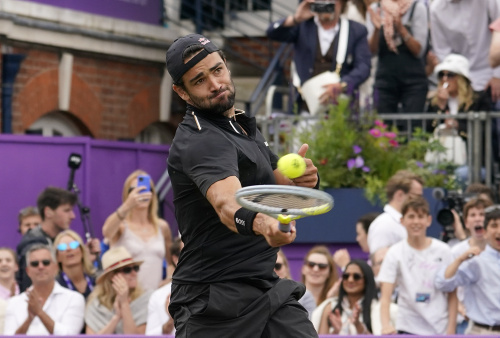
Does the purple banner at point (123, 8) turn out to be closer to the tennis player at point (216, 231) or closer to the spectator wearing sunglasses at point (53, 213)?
the spectator wearing sunglasses at point (53, 213)

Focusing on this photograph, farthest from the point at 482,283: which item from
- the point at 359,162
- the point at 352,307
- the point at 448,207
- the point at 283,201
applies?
the point at 283,201

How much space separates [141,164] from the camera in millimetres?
14148

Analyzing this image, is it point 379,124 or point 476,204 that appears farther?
point 379,124

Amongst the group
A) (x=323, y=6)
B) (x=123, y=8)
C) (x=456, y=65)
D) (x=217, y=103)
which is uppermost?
(x=123, y=8)

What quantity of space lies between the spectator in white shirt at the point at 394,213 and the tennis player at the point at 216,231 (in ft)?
13.7

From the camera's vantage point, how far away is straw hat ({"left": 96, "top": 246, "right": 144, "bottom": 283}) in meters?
9.54

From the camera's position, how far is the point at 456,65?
10.9 m

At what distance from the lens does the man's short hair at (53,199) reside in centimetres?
1069

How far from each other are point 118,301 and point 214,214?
417cm

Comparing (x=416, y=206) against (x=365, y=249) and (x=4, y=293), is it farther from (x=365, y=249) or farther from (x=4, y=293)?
(x=4, y=293)

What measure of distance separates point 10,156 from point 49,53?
1.93 m

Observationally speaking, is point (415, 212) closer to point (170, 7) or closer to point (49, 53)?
point (49, 53)

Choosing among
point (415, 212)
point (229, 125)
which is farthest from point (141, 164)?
point (229, 125)

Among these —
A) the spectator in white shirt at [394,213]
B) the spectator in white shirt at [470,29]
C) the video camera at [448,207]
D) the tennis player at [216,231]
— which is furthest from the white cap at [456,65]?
the tennis player at [216,231]
